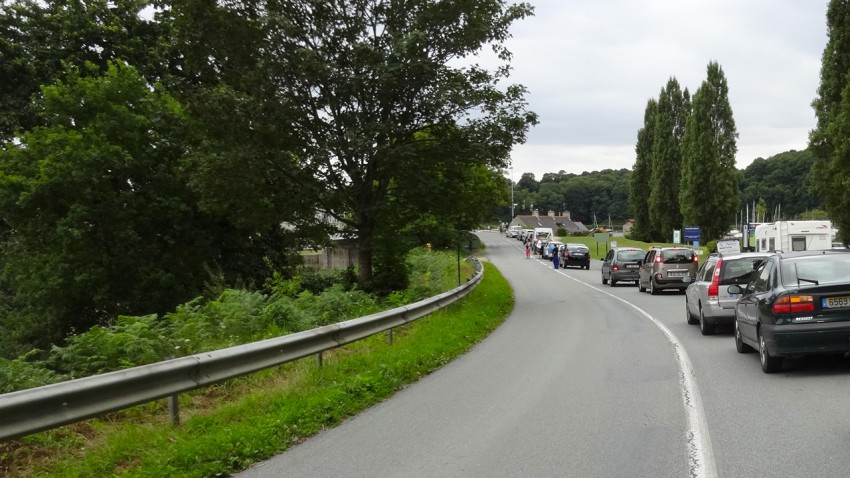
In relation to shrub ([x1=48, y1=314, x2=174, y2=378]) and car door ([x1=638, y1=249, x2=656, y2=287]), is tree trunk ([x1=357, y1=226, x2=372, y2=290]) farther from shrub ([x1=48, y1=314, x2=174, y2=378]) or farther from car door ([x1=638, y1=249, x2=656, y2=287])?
shrub ([x1=48, y1=314, x2=174, y2=378])

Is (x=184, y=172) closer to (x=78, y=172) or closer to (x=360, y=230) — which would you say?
(x=78, y=172)

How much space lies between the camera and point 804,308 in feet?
29.8

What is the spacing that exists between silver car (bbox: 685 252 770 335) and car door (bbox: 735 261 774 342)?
2788 millimetres

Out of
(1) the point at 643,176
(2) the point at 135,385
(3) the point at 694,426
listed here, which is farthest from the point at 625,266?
(1) the point at 643,176

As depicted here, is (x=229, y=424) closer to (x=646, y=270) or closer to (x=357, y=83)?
(x=357, y=83)

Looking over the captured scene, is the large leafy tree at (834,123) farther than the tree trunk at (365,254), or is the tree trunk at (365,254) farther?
the large leafy tree at (834,123)

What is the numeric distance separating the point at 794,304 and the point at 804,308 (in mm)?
115

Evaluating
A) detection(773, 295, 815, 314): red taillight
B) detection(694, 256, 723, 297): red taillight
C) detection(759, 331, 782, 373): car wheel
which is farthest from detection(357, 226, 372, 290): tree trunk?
detection(773, 295, 815, 314): red taillight

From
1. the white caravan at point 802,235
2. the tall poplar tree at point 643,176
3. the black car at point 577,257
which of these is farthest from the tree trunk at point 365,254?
the tall poplar tree at point 643,176

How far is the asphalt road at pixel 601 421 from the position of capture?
5.65 metres

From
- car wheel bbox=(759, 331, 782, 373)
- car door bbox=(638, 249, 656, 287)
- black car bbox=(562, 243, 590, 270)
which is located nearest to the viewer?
car wheel bbox=(759, 331, 782, 373)

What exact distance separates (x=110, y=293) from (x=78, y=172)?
14.6 ft

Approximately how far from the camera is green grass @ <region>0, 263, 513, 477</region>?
578 centimetres

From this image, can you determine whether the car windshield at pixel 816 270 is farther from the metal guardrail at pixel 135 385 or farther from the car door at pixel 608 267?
the car door at pixel 608 267
